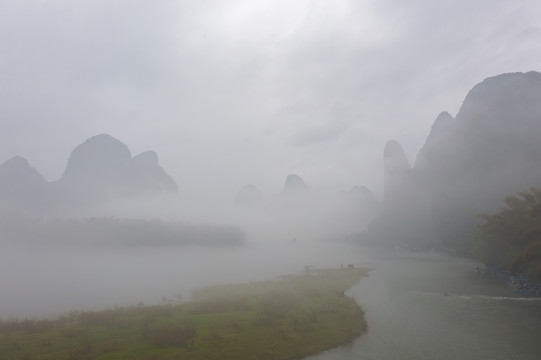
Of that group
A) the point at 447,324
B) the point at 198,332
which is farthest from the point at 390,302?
the point at 198,332

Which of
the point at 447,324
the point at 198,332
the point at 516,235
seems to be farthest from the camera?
the point at 516,235

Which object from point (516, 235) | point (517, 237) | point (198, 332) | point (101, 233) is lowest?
point (198, 332)

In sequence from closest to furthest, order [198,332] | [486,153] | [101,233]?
[198,332] → [101,233] → [486,153]

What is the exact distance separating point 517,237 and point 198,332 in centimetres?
5039

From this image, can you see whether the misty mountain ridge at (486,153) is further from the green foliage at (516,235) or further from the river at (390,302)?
the river at (390,302)

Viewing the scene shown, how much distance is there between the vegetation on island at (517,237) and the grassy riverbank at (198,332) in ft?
74.0

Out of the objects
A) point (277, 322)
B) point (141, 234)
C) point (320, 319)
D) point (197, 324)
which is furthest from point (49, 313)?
point (141, 234)

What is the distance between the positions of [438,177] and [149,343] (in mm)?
185352

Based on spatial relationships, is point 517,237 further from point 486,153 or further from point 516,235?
point 486,153

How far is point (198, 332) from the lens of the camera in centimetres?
2728

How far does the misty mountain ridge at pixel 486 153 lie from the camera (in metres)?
135

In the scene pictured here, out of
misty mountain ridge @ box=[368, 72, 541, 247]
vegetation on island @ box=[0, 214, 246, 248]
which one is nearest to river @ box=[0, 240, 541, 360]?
vegetation on island @ box=[0, 214, 246, 248]

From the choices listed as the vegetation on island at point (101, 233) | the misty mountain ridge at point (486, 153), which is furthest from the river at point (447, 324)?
the vegetation on island at point (101, 233)

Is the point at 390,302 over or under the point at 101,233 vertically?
under
